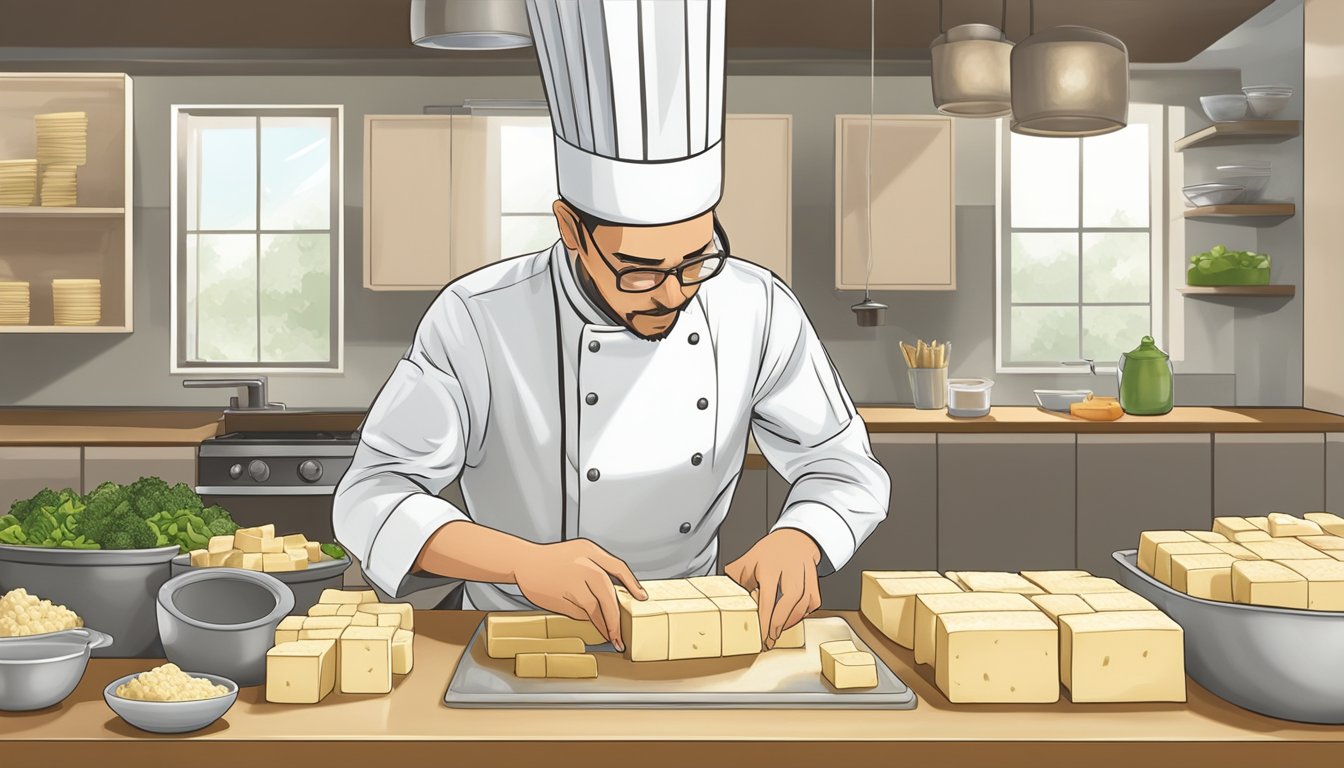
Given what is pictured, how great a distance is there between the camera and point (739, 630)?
130 centimetres

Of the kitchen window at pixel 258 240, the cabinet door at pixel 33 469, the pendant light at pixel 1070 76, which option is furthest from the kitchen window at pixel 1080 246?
the cabinet door at pixel 33 469

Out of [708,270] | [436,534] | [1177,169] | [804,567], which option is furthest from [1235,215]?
[436,534]

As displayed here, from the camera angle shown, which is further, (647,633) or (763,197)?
(763,197)

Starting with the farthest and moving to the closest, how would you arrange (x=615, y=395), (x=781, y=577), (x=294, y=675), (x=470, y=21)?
(x=470, y=21), (x=615, y=395), (x=781, y=577), (x=294, y=675)

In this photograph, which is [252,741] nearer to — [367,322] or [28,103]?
[367,322]

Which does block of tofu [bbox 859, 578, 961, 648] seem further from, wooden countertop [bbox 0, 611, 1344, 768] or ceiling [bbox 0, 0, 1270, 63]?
ceiling [bbox 0, 0, 1270, 63]

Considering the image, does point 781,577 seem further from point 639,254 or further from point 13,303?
point 13,303

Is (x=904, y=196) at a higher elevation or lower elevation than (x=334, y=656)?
higher

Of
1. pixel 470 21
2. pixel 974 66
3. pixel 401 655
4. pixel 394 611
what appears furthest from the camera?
pixel 470 21

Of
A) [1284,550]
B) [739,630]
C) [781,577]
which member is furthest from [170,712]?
[1284,550]

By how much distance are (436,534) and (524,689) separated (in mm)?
340

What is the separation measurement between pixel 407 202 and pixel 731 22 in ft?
4.33

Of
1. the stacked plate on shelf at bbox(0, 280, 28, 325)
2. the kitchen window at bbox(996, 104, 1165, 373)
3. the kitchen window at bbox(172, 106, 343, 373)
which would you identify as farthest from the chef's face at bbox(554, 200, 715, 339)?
the stacked plate on shelf at bbox(0, 280, 28, 325)

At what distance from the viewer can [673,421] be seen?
1820mm
